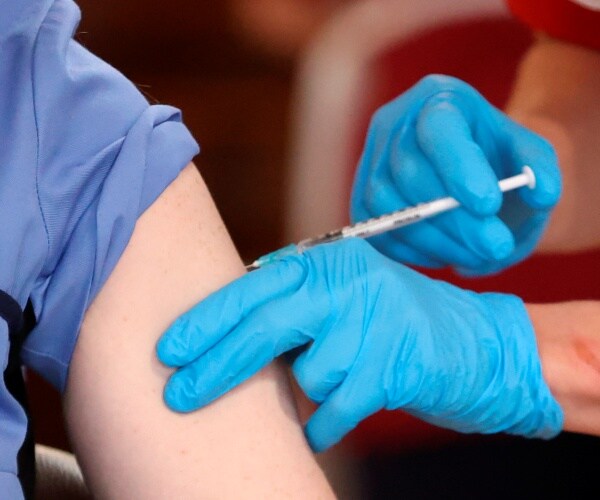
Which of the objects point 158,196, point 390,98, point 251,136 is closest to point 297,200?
point 390,98

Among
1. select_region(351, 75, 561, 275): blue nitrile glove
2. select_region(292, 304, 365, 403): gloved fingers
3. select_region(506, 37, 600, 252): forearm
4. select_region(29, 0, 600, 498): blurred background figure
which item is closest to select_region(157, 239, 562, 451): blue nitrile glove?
select_region(292, 304, 365, 403): gloved fingers

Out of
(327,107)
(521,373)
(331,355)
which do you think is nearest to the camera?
(331,355)

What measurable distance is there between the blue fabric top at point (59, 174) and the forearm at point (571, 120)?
0.86 metres

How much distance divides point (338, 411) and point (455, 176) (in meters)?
0.33

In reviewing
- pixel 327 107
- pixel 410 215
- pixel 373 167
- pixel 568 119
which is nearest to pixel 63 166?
pixel 410 215

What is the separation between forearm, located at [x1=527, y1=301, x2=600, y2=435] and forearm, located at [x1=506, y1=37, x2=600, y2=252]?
38 centimetres

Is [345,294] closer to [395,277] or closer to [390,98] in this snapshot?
[395,277]

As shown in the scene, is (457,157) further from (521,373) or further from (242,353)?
(242,353)

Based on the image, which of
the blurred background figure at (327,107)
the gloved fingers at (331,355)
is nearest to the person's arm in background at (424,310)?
the gloved fingers at (331,355)

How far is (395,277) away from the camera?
2.42 ft

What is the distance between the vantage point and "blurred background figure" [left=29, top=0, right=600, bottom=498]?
3.85ft

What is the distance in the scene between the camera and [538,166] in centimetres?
87

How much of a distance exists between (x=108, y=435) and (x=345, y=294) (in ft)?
0.89

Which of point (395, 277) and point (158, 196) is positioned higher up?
point (158, 196)
